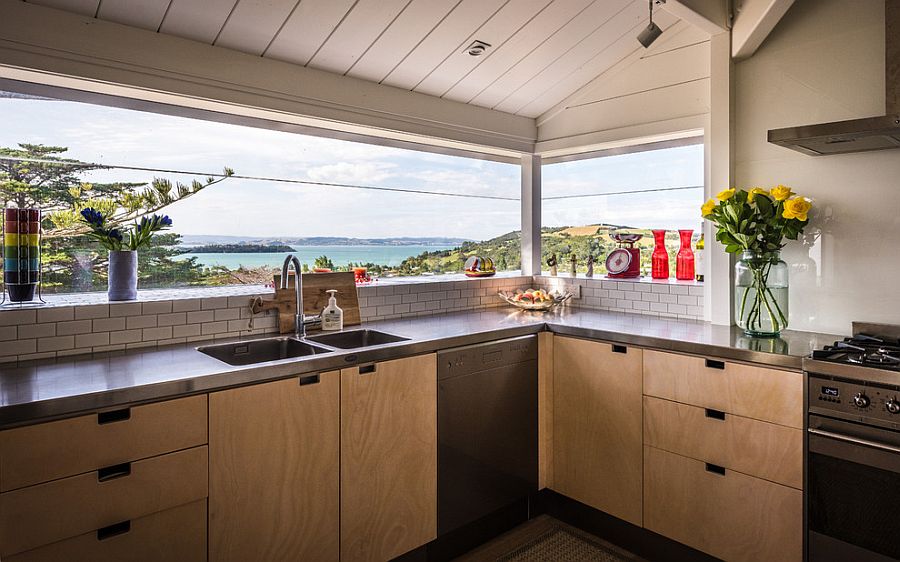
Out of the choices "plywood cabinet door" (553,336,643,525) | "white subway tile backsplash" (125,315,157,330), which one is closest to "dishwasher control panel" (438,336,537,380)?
"plywood cabinet door" (553,336,643,525)

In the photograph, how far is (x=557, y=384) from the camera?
2.86 meters

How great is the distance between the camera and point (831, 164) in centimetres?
250

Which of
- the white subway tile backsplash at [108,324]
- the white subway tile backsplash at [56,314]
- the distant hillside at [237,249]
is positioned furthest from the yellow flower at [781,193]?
the white subway tile backsplash at [56,314]

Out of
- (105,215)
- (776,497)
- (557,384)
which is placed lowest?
(776,497)

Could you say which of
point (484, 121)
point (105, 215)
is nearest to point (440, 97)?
point (484, 121)

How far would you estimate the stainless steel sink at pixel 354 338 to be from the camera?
2625 millimetres

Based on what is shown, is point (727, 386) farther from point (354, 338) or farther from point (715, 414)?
point (354, 338)

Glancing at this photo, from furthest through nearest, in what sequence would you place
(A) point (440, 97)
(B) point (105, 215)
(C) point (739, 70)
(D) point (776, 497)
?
(A) point (440, 97), (C) point (739, 70), (B) point (105, 215), (D) point (776, 497)

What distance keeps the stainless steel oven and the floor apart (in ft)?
2.82

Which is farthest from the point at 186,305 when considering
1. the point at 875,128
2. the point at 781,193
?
the point at 875,128

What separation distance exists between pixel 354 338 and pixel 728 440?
1.68 metres

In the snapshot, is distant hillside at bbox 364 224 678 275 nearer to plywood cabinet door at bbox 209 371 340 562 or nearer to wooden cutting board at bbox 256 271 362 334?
wooden cutting board at bbox 256 271 362 334

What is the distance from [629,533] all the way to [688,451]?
56 centimetres

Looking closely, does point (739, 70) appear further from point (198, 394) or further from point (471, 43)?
point (198, 394)
